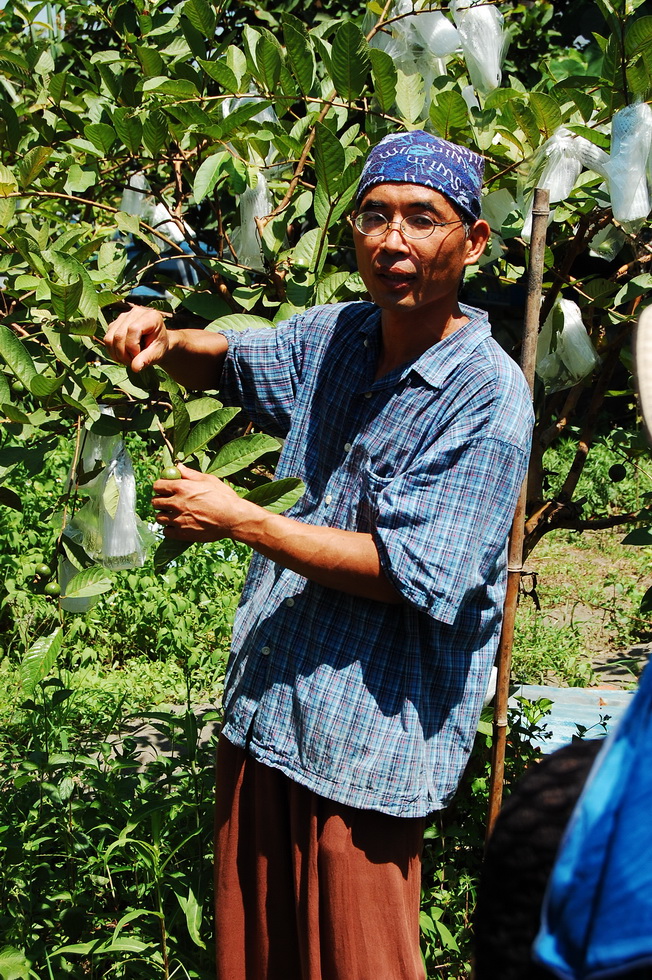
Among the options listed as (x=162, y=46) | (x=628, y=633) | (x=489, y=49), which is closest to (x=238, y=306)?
(x=489, y=49)

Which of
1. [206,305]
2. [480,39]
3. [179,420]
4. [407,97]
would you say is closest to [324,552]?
[179,420]

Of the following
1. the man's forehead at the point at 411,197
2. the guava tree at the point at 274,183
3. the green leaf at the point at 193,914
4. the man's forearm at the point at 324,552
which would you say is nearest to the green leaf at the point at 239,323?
the guava tree at the point at 274,183

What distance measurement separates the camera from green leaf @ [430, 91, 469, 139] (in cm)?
192

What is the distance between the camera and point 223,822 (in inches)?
68.7

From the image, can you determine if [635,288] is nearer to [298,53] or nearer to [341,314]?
[341,314]

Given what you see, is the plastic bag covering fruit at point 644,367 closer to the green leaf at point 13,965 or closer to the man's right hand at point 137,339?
the man's right hand at point 137,339

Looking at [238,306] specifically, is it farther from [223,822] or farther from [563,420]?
[223,822]

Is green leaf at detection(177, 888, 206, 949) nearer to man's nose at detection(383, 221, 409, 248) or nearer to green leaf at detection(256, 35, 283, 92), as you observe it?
man's nose at detection(383, 221, 409, 248)

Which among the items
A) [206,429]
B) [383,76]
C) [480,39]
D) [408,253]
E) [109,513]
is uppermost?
[480,39]

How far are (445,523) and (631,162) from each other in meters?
0.75

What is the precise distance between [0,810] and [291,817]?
1213 millimetres

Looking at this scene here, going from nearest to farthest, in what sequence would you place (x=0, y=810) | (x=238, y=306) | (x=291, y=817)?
(x=291, y=817) → (x=238, y=306) → (x=0, y=810)

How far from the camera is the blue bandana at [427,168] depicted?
61.7 inches

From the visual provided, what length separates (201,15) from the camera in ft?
7.08
